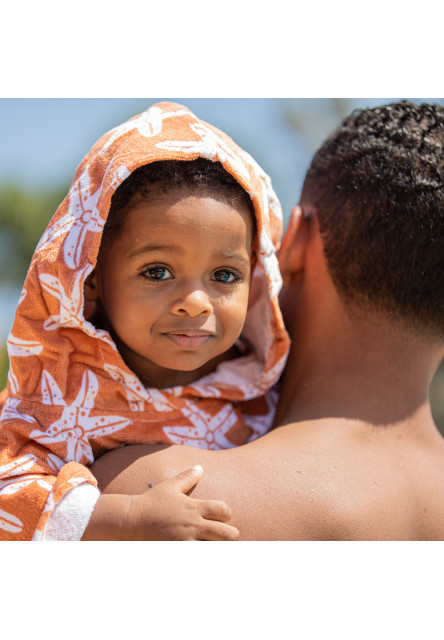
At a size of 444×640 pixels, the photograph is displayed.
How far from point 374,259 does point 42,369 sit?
1.13m

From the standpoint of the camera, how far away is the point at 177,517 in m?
1.61

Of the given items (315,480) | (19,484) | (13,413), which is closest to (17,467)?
(19,484)

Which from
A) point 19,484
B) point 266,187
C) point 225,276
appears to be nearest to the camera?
point 19,484

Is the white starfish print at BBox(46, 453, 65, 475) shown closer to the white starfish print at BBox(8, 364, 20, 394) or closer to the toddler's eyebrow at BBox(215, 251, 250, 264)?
the white starfish print at BBox(8, 364, 20, 394)

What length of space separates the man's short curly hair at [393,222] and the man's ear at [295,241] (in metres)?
0.10

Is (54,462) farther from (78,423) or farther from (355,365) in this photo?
(355,365)

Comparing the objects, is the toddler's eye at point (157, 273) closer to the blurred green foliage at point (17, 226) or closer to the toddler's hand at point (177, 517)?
the toddler's hand at point (177, 517)

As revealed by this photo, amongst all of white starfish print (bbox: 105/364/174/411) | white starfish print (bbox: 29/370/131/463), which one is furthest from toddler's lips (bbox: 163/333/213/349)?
white starfish print (bbox: 29/370/131/463)

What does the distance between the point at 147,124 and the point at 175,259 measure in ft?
1.49

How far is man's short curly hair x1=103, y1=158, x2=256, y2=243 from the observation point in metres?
1.92

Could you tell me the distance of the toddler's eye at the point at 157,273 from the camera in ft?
6.37

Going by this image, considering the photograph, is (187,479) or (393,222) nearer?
(187,479)

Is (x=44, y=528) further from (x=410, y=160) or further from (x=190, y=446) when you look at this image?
(x=410, y=160)

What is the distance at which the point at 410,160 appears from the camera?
2090 millimetres
